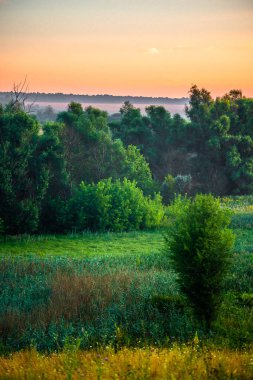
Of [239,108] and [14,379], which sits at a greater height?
[239,108]

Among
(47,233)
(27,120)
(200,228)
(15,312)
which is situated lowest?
(47,233)

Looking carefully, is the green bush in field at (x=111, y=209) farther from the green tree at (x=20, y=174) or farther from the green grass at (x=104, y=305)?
the green grass at (x=104, y=305)

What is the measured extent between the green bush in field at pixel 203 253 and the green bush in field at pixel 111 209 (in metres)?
25.8

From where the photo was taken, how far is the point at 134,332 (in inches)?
499

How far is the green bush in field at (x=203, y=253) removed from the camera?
1212cm

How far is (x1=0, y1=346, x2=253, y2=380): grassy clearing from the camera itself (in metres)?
7.37

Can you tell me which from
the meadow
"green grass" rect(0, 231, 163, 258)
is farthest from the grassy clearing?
"green grass" rect(0, 231, 163, 258)

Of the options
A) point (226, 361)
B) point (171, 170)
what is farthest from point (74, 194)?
point (226, 361)

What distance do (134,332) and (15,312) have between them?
12.8ft

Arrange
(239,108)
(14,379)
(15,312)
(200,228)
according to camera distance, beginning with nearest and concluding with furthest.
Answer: (14,379) < (200,228) < (15,312) < (239,108)

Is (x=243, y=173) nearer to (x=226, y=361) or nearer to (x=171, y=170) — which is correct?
(x=171, y=170)

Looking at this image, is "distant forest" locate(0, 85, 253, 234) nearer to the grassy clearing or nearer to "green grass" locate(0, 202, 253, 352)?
"green grass" locate(0, 202, 253, 352)

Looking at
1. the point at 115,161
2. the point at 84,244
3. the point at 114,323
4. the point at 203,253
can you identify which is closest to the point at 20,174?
the point at 84,244

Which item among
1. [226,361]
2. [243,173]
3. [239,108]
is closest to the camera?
[226,361]
